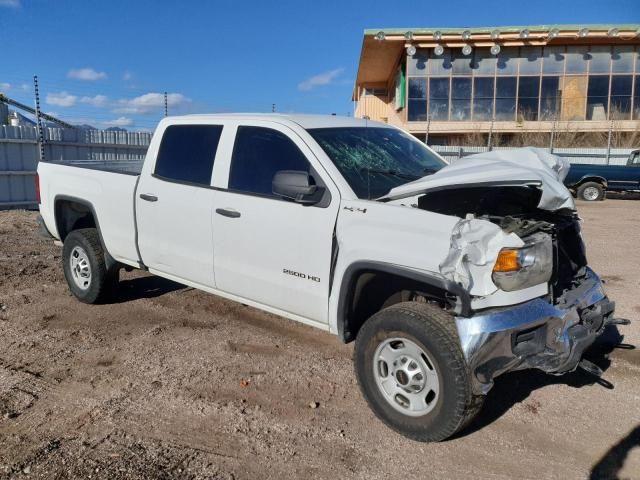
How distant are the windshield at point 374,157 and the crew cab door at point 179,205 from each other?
43.1 inches

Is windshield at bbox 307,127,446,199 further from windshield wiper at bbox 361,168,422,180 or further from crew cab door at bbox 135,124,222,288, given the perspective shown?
crew cab door at bbox 135,124,222,288

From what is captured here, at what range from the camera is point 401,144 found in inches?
193

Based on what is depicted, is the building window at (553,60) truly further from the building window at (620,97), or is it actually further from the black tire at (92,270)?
the black tire at (92,270)

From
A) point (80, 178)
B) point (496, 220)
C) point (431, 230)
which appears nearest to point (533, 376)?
point (496, 220)

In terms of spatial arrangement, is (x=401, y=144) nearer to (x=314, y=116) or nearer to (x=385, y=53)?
(x=314, y=116)

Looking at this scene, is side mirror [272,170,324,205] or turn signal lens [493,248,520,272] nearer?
turn signal lens [493,248,520,272]

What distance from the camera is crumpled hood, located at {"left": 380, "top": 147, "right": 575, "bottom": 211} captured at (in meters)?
3.36

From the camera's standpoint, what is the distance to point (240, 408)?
387 centimetres

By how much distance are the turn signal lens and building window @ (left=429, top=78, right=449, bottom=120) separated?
28.7 metres

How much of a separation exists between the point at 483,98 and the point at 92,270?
92.0 ft

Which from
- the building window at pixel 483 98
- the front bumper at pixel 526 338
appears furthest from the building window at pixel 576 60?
the front bumper at pixel 526 338

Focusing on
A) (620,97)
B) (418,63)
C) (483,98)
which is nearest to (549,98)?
(483,98)

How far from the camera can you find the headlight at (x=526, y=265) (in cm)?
314

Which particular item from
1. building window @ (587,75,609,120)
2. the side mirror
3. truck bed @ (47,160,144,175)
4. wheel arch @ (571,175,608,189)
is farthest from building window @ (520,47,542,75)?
the side mirror
